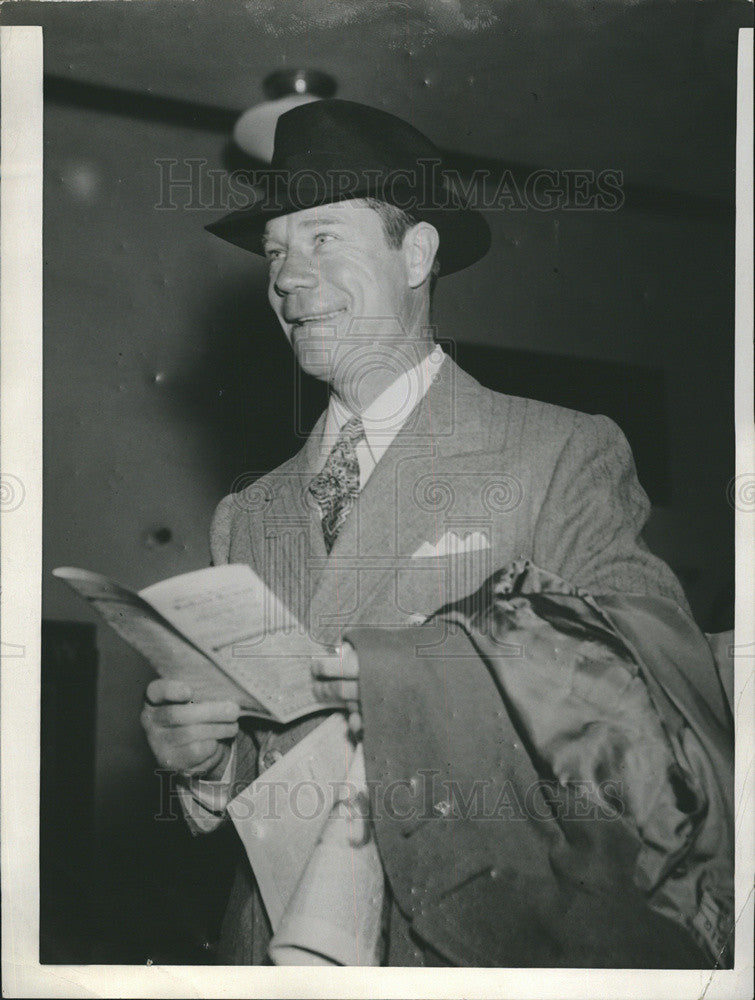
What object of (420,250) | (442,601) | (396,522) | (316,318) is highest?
(420,250)

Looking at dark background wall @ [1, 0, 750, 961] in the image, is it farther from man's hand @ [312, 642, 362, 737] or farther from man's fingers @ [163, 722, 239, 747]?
man's hand @ [312, 642, 362, 737]

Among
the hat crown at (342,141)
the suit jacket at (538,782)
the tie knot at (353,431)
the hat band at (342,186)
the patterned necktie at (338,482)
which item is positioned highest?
the hat crown at (342,141)

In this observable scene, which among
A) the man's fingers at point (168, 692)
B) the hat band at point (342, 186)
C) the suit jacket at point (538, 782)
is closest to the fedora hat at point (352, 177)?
the hat band at point (342, 186)

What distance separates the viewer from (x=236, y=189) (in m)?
1.66

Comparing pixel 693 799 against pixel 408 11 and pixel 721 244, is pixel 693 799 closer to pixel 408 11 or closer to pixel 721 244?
pixel 721 244

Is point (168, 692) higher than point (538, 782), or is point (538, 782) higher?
point (168, 692)

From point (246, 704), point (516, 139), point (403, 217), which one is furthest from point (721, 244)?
point (246, 704)

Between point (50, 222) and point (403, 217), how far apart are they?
0.59 metres

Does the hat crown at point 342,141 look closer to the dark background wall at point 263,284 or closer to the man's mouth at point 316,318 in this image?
the dark background wall at point 263,284

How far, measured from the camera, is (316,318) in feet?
5.36

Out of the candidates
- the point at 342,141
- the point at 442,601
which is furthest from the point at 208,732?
the point at 342,141

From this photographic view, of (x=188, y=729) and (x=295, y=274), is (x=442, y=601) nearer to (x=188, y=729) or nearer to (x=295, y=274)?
(x=188, y=729)

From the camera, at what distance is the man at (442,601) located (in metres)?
1.55

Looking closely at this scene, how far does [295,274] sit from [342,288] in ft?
0.26
